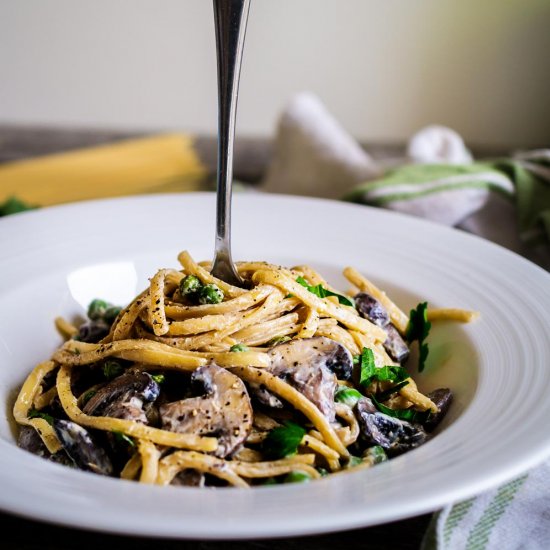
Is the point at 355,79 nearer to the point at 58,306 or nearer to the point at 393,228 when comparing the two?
the point at 393,228

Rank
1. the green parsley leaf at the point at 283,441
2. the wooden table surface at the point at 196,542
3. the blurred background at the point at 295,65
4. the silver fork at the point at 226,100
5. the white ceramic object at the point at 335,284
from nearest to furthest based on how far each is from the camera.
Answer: the white ceramic object at the point at 335,284
the wooden table surface at the point at 196,542
the green parsley leaf at the point at 283,441
the silver fork at the point at 226,100
the blurred background at the point at 295,65

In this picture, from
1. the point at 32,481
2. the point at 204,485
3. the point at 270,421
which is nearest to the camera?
the point at 32,481

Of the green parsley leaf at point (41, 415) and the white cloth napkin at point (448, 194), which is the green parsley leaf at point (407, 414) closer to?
the white cloth napkin at point (448, 194)

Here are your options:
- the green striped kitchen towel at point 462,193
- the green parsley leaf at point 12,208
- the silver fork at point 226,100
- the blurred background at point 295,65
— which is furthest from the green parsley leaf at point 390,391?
the blurred background at point 295,65

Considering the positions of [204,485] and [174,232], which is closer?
[204,485]

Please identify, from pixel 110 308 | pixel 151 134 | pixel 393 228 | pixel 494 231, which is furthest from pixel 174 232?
pixel 151 134

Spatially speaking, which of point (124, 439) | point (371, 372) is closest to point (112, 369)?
point (124, 439)

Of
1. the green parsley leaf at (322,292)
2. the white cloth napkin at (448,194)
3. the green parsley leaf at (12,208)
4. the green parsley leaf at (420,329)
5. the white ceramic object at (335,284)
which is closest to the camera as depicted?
the white ceramic object at (335,284)
